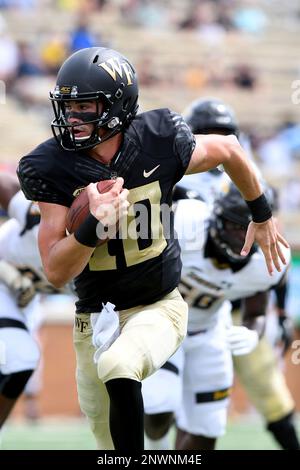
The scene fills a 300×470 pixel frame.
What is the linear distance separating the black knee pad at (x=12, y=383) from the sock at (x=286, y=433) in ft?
5.66

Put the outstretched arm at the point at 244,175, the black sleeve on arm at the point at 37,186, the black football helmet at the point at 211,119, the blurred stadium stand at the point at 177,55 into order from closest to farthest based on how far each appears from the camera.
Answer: the black sleeve on arm at the point at 37,186 < the outstretched arm at the point at 244,175 < the black football helmet at the point at 211,119 < the blurred stadium stand at the point at 177,55

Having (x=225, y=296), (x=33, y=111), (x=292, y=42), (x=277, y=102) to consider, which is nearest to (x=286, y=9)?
(x=292, y=42)

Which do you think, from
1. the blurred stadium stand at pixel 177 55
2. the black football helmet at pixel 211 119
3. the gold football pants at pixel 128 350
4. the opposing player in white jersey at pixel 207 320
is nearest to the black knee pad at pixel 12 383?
the opposing player in white jersey at pixel 207 320

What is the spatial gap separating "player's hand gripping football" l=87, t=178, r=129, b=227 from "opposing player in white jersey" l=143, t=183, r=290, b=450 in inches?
57.2

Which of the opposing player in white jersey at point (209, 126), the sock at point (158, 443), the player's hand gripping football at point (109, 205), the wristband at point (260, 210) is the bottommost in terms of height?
the sock at point (158, 443)

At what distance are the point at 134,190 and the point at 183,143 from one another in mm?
266

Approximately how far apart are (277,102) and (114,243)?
27.1 feet

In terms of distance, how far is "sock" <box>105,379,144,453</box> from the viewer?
3.29 metres

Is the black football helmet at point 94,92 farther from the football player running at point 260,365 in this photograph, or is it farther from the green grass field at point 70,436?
the green grass field at point 70,436

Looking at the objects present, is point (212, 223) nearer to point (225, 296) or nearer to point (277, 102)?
point (225, 296)

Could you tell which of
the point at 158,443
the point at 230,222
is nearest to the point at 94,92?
the point at 230,222

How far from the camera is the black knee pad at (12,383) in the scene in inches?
191

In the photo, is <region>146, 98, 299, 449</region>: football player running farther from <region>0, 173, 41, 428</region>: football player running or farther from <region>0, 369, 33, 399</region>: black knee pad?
<region>0, 369, 33, 399</region>: black knee pad

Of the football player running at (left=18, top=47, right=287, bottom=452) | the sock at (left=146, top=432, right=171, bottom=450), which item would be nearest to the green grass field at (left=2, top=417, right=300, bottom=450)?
the sock at (left=146, top=432, right=171, bottom=450)
